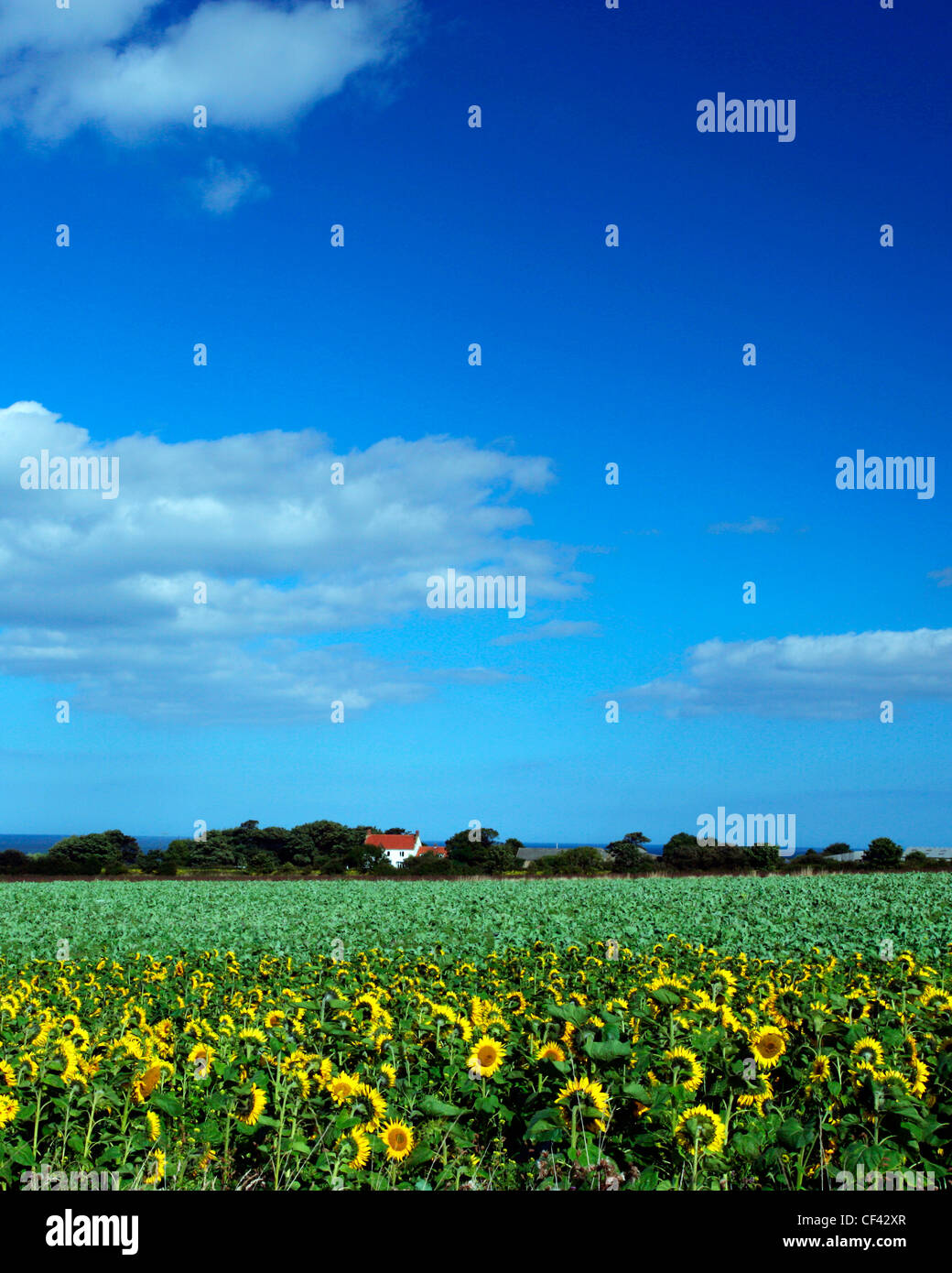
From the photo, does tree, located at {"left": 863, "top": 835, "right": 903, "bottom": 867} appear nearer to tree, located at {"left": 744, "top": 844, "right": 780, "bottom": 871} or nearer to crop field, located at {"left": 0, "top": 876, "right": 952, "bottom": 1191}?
tree, located at {"left": 744, "top": 844, "right": 780, "bottom": 871}

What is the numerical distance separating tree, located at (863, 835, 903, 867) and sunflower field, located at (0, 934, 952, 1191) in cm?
5414


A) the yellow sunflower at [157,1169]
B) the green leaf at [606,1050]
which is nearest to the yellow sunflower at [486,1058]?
the green leaf at [606,1050]

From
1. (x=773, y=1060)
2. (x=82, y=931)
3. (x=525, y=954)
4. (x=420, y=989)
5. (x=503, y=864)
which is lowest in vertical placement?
(x=503, y=864)

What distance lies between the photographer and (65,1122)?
5.41 meters

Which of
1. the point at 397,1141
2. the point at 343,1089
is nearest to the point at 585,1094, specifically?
the point at 397,1141

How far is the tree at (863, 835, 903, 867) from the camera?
5547 centimetres

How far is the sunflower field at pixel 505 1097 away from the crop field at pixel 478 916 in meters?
10.7

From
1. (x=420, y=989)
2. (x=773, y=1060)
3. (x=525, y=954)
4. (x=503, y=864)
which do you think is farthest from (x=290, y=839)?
(x=773, y=1060)

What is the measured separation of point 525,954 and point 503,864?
158 feet

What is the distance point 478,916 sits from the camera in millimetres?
26844

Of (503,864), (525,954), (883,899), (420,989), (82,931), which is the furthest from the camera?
(503,864)

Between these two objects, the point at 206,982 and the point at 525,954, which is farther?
the point at 525,954

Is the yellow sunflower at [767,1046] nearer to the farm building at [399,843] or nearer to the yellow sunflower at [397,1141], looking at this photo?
the yellow sunflower at [397,1141]
